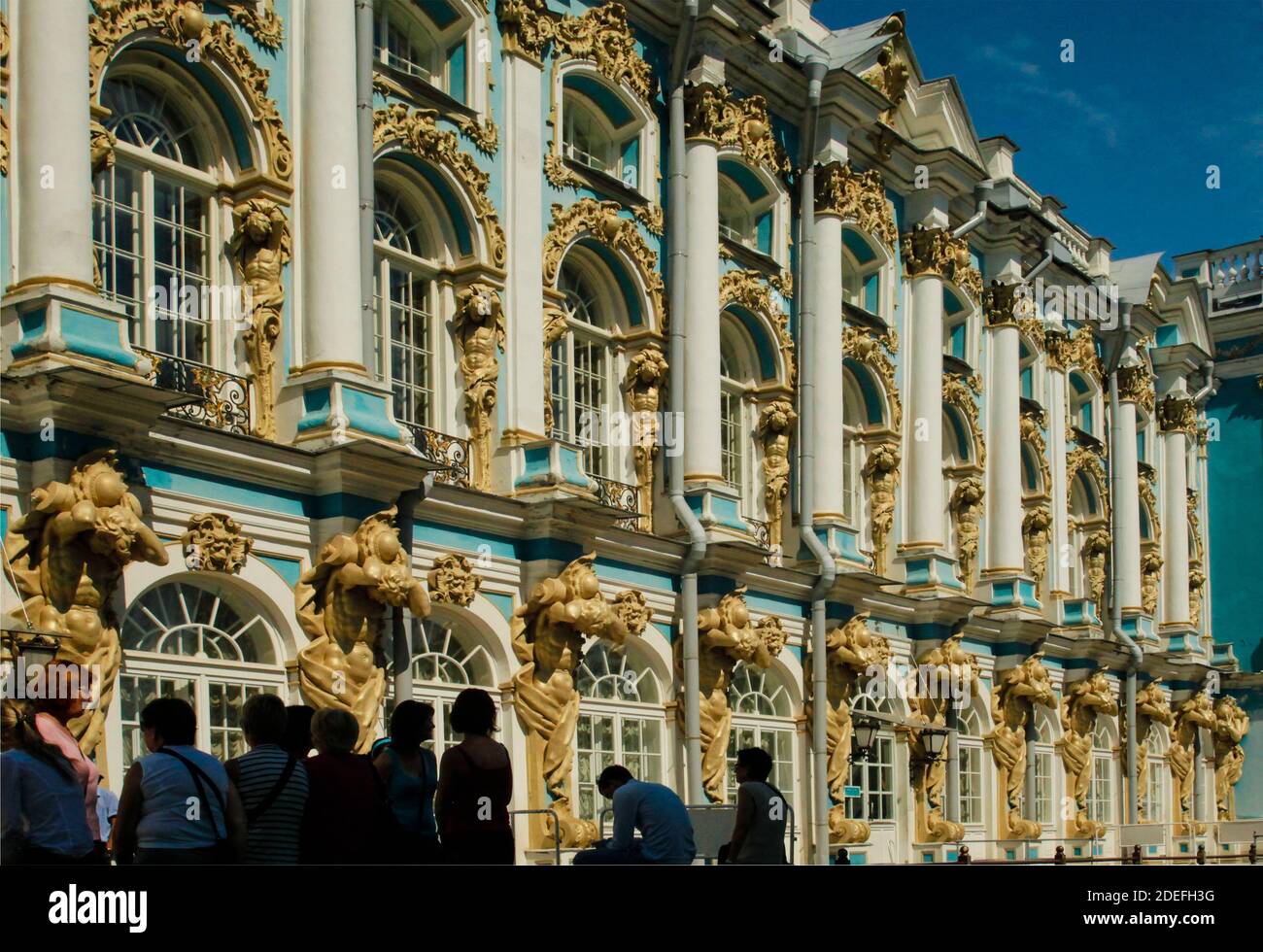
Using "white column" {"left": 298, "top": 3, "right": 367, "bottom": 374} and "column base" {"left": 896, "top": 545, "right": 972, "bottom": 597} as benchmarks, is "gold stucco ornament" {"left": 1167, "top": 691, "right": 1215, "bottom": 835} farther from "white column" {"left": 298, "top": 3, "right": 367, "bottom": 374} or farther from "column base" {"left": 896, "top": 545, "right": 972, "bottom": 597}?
"white column" {"left": 298, "top": 3, "right": 367, "bottom": 374}

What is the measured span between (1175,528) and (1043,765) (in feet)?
21.8

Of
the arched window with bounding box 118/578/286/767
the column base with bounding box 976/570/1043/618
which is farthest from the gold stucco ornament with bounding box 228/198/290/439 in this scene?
the column base with bounding box 976/570/1043/618

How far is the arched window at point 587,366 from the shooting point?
19406 mm

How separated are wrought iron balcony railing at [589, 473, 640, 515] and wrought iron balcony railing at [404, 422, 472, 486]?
1851 millimetres

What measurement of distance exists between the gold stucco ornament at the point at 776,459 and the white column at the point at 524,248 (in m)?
4.66

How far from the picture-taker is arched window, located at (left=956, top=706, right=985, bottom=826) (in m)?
26.8

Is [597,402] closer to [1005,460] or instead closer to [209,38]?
[209,38]

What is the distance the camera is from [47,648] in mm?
11906

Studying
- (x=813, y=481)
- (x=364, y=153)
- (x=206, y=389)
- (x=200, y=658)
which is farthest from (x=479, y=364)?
(x=813, y=481)

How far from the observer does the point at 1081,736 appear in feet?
99.0
